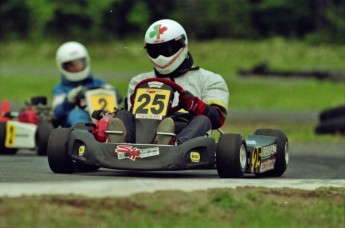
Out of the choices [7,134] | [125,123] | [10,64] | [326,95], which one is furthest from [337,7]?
[125,123]

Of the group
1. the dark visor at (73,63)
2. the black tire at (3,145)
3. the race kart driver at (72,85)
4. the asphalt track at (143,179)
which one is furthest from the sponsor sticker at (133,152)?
the dark visor at (73,63)

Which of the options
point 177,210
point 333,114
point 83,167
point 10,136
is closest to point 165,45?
point 83,167

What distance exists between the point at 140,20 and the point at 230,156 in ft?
145

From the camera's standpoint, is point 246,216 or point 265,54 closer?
point 246,216

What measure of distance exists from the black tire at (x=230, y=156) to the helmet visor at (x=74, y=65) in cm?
607

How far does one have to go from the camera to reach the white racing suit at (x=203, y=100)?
10.2 metres

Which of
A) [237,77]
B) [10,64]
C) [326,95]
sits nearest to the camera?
[326,95]

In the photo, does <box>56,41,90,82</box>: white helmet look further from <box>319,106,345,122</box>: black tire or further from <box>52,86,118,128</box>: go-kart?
<box>319,106,345,122</box>: black tire

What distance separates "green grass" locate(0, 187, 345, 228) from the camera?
6668mm

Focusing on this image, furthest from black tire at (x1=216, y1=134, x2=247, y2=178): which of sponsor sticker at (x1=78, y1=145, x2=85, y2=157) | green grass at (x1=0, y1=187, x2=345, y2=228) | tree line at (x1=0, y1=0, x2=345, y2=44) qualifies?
tree line at (x1=0, y1=0, x2=345, y2=44)

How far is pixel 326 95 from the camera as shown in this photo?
30188 mm

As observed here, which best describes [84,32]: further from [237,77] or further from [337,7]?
[237,77]

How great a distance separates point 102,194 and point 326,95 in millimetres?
23265

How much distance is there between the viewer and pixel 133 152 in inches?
381
